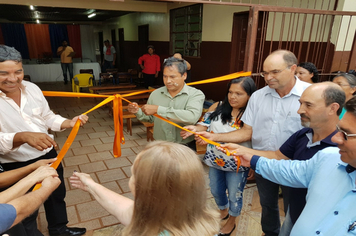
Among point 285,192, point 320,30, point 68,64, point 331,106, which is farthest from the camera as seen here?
point 68,64

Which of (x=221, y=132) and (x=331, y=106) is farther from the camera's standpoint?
(x=221, y=132)

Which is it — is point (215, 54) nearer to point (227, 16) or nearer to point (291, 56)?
point (227, 16)

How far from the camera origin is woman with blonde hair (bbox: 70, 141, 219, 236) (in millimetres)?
891

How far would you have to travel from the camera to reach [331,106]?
153 cm

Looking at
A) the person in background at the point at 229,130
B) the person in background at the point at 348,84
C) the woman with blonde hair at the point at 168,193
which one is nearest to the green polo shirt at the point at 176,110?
the person in background at the point at 229,130

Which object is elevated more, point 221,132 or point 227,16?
point 227,16

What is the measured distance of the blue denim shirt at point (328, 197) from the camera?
1098mm

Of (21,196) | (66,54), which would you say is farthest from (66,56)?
(21,196)

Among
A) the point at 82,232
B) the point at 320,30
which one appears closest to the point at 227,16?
the point at 320,30

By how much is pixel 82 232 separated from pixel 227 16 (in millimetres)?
5828

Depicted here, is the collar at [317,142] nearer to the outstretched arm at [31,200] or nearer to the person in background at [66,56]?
the outstretched arm at [31,200]

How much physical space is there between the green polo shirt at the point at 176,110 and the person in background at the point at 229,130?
5.1 inches

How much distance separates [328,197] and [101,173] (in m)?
3.21

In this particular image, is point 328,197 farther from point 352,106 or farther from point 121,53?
point 121,53
